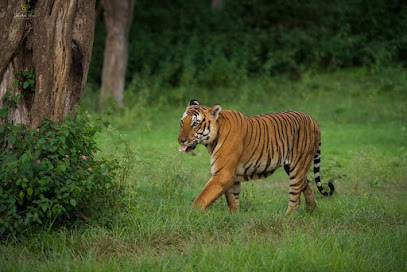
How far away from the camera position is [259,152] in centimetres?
749

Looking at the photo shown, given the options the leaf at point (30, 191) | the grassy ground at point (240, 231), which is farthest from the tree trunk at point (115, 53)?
the leaf at point (30, 191)

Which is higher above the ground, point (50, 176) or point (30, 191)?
point (50, 176)

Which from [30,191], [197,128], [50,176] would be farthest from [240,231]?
[30,191]

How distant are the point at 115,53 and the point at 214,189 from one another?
9.26 meters

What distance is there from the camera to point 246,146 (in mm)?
7438

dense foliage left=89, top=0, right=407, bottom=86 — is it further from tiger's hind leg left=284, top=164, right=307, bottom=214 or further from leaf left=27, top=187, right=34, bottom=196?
leaf left=27, top=187, right=34, bottom=196

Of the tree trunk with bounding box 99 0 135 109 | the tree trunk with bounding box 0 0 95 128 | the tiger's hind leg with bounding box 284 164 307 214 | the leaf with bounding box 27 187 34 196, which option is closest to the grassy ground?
the tiger's hind leg with bounding box 284 164 307 214

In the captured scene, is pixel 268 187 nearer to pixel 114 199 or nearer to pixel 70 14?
pixel 114 199

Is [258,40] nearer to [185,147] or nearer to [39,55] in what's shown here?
[185,147]

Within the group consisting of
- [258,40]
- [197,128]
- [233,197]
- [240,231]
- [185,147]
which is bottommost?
[240,231]

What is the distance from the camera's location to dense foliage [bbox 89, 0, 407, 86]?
1738cm

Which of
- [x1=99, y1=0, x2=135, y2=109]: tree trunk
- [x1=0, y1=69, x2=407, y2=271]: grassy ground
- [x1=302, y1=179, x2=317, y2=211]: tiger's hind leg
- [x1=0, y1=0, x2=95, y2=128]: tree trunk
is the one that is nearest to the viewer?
[x1=0, y1=69, x2=407, y2=271]: grassy ground

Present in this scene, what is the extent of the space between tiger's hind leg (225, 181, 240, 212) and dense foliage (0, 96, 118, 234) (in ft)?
5.06

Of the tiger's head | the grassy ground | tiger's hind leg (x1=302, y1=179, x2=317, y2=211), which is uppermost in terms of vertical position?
the tiger's head
